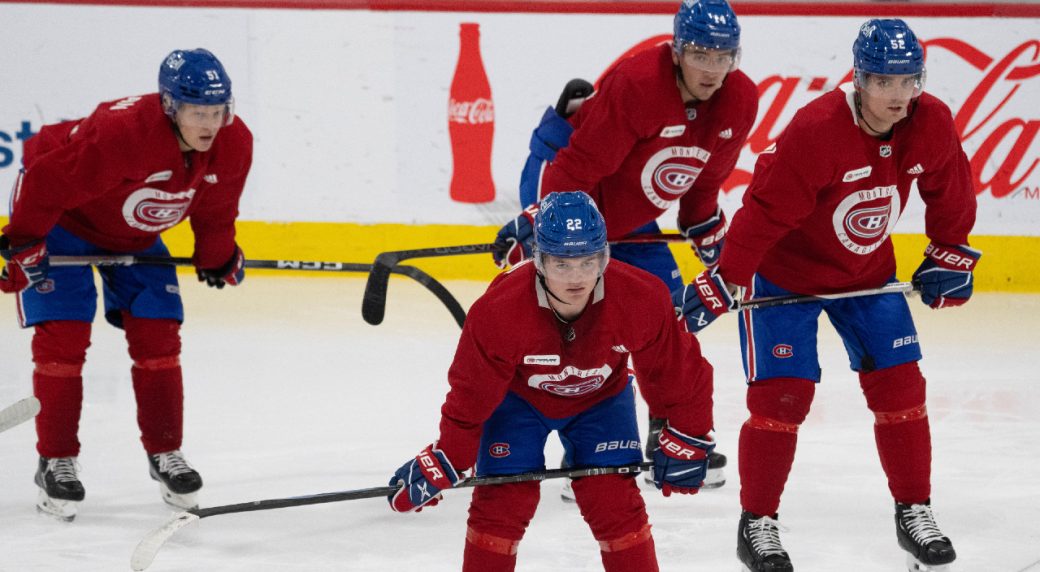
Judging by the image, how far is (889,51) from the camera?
2.96 metres

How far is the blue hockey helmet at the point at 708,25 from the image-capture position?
3369 millimetres

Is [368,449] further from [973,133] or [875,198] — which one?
[973,133]

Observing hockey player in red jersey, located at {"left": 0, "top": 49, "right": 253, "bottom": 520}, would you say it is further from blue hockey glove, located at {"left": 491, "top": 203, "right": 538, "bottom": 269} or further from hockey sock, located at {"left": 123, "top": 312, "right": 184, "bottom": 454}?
blue hockey glove, located at {"left": 491, "top": 203, "right": 538, "bottom": 269}

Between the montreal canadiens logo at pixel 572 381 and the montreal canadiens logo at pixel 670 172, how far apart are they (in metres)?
1.03

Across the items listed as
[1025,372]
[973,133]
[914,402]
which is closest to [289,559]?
[914,402]

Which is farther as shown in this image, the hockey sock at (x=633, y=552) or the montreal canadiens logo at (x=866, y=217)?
the montreal canadiens logo at (x=866, y=217)

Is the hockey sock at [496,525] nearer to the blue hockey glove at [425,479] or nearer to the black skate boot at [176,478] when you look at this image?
the blue hockey glove at [425,479]

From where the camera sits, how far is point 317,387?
4.85 meters

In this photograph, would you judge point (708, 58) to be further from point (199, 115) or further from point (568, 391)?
point (199, 115)

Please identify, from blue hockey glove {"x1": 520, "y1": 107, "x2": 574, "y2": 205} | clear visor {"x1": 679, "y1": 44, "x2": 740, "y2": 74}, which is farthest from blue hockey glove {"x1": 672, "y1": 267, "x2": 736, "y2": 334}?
blue hockey glove {"x1": 520, "y1": 107, "x2": 574, "y2": 205}

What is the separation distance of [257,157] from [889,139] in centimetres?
384

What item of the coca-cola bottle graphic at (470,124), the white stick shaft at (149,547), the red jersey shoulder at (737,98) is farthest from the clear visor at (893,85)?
the coca-cola bottle graphic at (470,124)

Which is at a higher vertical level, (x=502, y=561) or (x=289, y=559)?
(x=502, y=561)

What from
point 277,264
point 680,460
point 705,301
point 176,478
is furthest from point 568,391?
point 277,264
